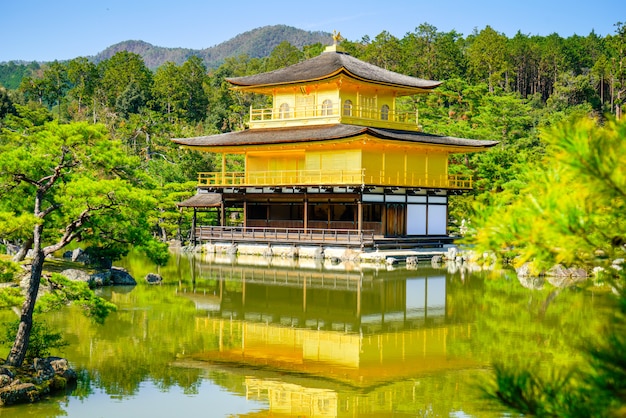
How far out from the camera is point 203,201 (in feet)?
129

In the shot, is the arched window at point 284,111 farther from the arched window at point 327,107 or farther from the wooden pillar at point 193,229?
the wooden pillar at point 193,229

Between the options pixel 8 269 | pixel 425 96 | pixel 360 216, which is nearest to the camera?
pixel 8 269

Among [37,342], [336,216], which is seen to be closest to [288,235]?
[336,216]

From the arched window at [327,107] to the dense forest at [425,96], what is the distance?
7220 millimetres

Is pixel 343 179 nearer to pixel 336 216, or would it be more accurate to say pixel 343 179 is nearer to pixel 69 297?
pixel 336 216

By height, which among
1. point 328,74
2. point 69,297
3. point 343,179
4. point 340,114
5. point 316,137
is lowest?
point 69,297

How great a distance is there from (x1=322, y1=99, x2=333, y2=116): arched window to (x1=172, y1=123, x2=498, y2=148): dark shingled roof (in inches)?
42.5

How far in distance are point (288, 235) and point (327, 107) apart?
23.4 ft

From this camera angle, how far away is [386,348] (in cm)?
1417

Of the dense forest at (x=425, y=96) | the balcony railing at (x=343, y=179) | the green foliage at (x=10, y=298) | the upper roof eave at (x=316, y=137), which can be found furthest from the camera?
the dense forest at (x=425, y=96)

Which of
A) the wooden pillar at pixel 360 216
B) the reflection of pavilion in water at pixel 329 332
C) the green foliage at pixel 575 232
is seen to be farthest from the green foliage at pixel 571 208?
the wooden pillar at pixel 360 216

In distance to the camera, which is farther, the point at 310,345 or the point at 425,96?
the point at 425,96

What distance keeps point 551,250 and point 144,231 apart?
34.3 feet

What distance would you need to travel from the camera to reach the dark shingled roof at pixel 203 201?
38.9m
